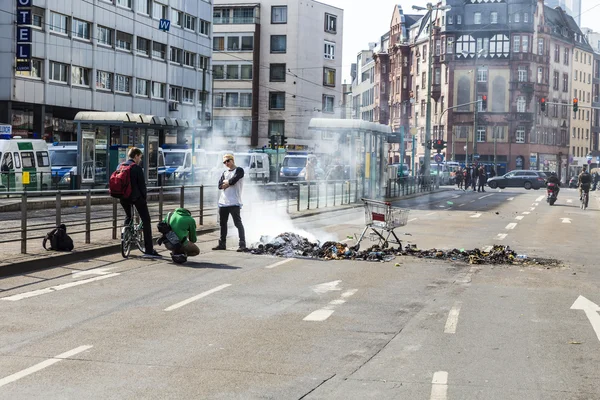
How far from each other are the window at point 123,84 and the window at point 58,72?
589cm

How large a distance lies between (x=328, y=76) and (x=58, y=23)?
47.8 meters

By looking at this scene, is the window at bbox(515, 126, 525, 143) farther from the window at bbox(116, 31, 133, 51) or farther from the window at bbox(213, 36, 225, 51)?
the window at bbox(116, 31, 133, 51)

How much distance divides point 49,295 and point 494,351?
5.41 metres

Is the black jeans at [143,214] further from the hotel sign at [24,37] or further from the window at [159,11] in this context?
the window at [159,11]

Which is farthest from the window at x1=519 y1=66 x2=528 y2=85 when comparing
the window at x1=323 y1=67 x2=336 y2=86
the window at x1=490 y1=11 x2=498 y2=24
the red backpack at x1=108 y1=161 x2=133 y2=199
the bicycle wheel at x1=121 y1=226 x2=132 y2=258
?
the red backpack at x1=108 y1=161 x2=133 y2=199

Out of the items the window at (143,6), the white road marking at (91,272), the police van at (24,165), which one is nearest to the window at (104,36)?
the window at (143,6)

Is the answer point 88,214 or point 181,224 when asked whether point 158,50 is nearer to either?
point 88,214

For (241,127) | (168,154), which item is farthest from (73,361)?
(241,127)

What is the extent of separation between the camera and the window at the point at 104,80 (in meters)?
56.6

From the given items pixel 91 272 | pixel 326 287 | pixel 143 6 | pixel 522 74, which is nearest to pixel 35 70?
pixel 143 6

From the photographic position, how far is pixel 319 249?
16453mm

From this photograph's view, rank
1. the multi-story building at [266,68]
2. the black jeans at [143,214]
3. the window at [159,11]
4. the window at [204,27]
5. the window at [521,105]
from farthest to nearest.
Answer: the window at [521,105], the multi-story building at [266,68], the window at [204,27], the window at [159,11], the black jeans at [143,214]

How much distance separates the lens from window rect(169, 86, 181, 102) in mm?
67131

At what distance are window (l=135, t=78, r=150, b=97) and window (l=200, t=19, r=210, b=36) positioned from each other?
10146mm
